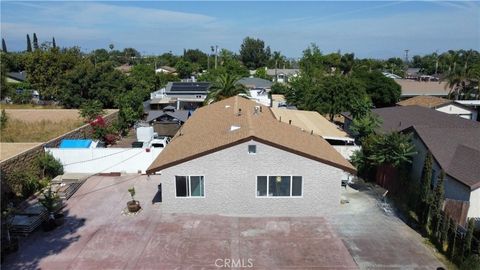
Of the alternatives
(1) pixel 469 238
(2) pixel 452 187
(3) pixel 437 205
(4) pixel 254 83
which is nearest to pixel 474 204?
(2) pixel 452 187

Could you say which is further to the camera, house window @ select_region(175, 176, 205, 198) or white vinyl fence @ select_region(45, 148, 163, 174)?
white vinyl fence @ select_region(45, 148, 163, 174)

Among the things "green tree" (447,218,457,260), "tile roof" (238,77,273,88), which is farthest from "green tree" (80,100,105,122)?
"tile roof" (238,77,273,88)

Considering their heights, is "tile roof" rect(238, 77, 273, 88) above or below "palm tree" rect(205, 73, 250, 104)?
below

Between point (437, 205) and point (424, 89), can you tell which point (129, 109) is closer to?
point (437, 205)

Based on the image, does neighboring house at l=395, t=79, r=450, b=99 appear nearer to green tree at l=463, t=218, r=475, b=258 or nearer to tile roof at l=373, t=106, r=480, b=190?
tile roof at l=373, t=106, r=480, b=190

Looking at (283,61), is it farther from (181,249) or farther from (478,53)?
(181,249)

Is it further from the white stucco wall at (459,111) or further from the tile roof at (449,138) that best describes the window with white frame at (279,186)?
the white stucco wall at (459,111)

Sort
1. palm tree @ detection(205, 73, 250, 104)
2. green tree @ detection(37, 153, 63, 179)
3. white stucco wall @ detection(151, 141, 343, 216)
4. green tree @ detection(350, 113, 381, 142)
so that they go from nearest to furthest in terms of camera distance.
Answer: white stucco wall @ detection(151, 141, 343, 216)
green tree @ detection(37, 153, 63, 179)
green tree @ detection(350, 113, 381, 142)
palm tree @ detection(205, 73, 250, 104)

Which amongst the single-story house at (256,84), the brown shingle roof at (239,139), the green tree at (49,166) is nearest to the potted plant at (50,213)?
the brown shingle roof at (239,139)
